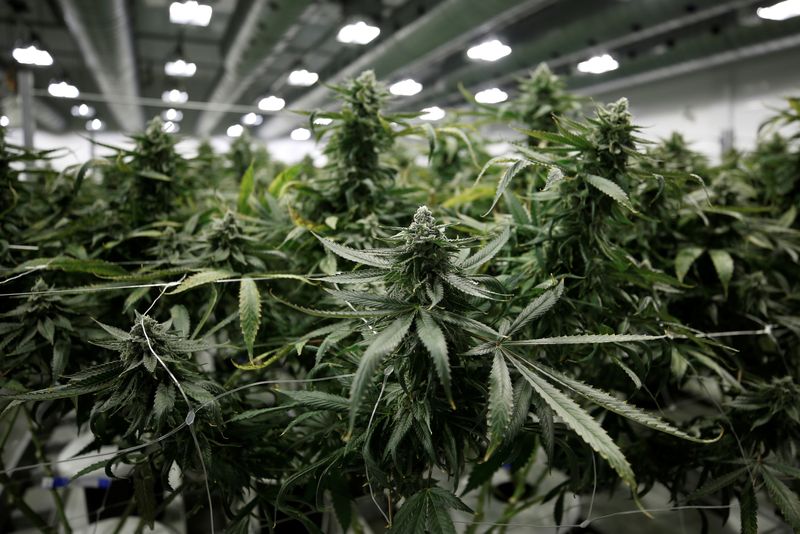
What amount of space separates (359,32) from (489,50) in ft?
2.85

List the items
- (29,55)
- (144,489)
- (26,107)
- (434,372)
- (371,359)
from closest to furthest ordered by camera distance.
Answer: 1. (371,359)
2. (434,372)
3. (144,489)
4. (26,107)
5. (29,55)

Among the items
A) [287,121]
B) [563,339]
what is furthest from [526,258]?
[287,121]

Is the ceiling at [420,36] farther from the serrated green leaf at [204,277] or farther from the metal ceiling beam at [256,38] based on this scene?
the serrated green leaf at [204,277]

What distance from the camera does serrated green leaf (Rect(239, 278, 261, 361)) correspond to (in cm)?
70

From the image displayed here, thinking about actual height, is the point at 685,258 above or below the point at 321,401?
above

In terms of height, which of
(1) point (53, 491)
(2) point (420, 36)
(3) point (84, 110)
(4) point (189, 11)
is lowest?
(1) point (53, 491)

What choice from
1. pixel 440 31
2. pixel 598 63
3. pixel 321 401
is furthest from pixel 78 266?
pixel 598 63

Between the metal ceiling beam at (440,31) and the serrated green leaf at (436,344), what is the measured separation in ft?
5.57

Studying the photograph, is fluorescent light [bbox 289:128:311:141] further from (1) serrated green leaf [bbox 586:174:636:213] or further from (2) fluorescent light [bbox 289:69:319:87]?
(1) serrated green leaf [bbox 586:174:636:213]

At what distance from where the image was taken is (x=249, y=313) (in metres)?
0.73

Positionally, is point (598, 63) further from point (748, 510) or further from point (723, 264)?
point (748, 510)

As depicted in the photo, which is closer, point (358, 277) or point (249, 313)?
point (358, 277)

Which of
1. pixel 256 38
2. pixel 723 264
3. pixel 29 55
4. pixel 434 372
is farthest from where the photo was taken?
pixel 256 38

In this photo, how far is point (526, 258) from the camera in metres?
0.85
